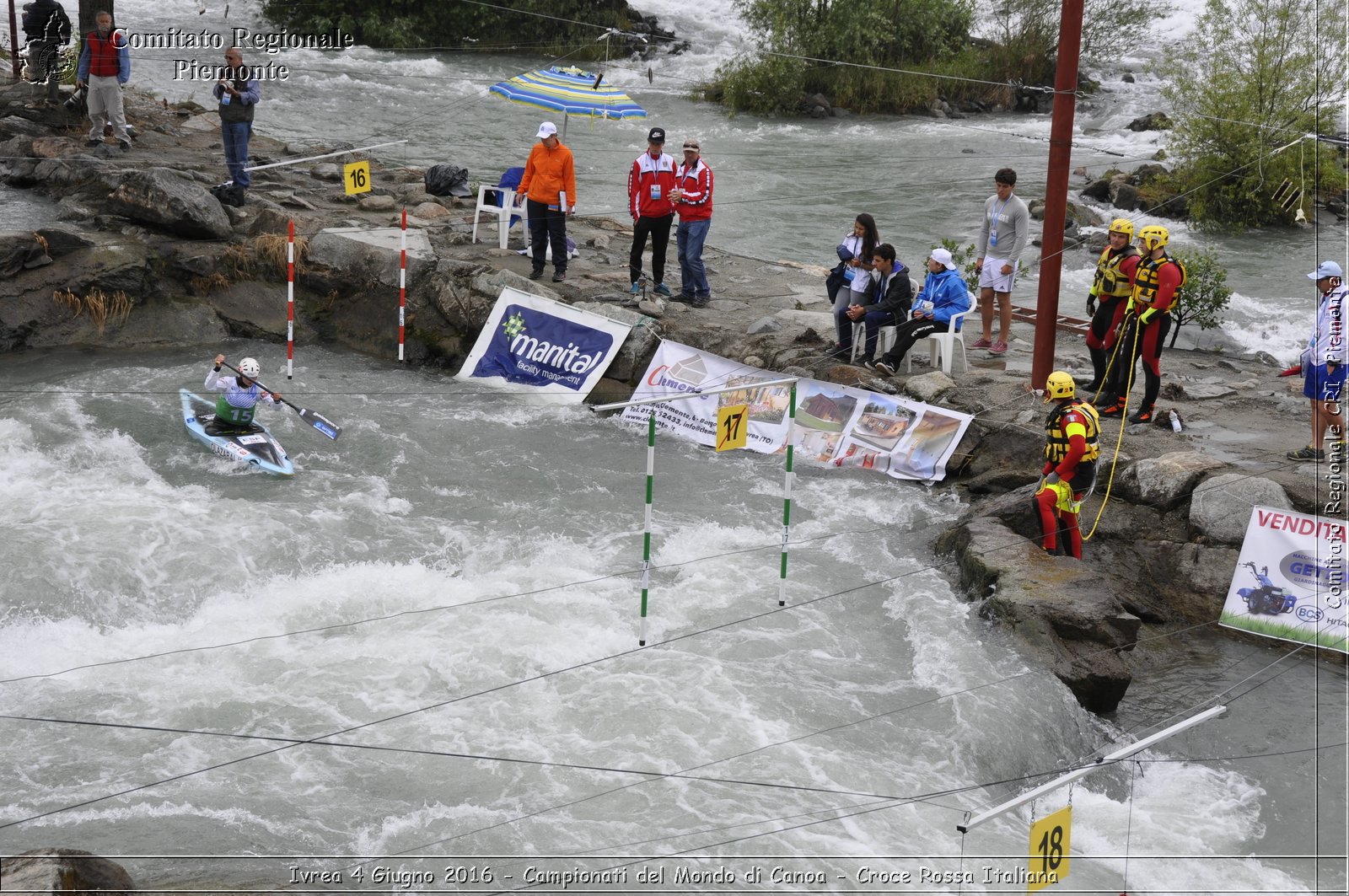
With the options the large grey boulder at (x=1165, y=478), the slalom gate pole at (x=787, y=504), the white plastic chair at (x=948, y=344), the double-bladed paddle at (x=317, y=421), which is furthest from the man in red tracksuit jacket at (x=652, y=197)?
the large grey boulder at (x=1165, y=478)

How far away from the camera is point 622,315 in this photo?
1241 cm

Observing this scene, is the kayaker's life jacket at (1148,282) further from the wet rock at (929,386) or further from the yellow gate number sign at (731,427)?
the yellow gate number sign at (731,427)

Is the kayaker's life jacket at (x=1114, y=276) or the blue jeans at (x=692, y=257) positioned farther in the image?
the blue jeans at (x=692, y=257)

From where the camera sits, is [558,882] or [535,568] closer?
[558,882]

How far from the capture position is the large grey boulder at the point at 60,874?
496cm

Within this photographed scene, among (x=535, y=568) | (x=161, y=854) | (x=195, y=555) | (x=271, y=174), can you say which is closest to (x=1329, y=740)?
(x=535, y=568)

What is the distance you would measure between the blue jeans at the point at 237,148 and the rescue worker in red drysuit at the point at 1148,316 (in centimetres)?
997

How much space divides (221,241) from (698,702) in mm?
8878

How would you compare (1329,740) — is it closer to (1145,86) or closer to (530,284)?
(530,284)

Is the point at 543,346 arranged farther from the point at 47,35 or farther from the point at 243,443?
the point at 47,35

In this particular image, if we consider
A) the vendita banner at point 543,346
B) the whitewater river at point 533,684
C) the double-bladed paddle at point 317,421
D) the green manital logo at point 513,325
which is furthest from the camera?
the green manital logo at point 513,325

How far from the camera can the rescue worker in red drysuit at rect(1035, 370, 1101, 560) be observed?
339 inches

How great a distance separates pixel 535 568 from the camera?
9.23 meters

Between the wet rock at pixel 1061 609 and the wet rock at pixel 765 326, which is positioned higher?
the wet rock at pixel 765 326
